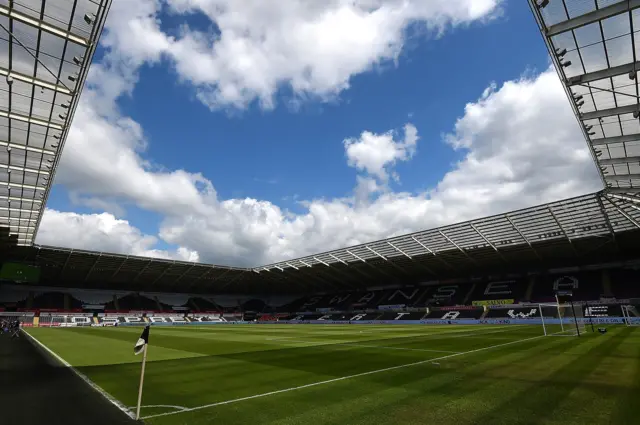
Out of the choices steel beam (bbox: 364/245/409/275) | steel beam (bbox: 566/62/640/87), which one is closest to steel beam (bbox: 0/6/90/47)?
steel beam (bbox: 566/62/640/87)

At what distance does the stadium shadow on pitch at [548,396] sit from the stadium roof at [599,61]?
13.0 m

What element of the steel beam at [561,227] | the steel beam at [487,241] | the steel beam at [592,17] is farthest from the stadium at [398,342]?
the steel beam at [487,241]

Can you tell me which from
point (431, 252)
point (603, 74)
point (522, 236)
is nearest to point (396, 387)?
point (603, 74)

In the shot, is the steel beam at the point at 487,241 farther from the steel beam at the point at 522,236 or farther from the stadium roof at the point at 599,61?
the stadium roof at the point at 599,61

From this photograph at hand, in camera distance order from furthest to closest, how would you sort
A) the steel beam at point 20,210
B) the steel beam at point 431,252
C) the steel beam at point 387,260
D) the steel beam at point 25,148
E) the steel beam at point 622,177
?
the steel beam at point 387,260
the steel beam at point 431,252
the steel beam at point 20,210
the steel beam at point 622,177
the steel beam at point 25,148

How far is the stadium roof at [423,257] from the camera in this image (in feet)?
133

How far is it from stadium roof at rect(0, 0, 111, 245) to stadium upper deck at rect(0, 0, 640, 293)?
0.06 m

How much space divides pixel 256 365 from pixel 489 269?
58.4 metres

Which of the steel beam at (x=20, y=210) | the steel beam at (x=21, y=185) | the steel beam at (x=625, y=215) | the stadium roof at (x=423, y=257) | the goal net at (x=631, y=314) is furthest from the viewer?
the stadium roof at (x=423, y=257)

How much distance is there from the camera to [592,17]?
1359cm

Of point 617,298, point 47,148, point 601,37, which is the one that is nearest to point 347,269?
point 617,298

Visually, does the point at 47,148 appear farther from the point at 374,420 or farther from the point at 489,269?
the point at 489,269

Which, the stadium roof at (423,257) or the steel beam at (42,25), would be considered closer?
the steel beam at (42,25)

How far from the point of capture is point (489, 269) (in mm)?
61125
